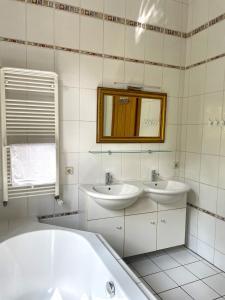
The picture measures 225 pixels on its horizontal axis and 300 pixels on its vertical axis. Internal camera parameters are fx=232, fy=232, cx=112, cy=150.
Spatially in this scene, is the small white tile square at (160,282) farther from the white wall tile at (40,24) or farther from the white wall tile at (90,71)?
the white wall tile at (40,24)

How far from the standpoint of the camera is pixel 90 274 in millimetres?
1671

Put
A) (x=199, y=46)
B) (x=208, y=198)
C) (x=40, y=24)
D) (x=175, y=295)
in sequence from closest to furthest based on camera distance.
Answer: (x=175, y=295) → (x=40, y=24) → (x=208, y=198) → (x=199, y=46)

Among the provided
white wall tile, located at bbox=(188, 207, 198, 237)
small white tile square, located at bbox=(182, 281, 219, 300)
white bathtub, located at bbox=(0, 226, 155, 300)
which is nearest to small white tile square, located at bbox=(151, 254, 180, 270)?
small white tile square, located at bbox=(182, 281, 219, 300)

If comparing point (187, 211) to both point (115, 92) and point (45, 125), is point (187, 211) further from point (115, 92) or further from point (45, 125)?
point (45, 125)

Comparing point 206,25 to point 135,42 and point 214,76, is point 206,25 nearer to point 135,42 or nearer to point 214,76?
point 214,76

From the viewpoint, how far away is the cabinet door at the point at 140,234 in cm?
238

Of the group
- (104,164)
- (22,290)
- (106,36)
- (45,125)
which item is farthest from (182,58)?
(22,290)

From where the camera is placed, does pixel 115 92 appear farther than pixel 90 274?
Yes

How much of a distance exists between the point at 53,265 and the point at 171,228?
53.7 inches

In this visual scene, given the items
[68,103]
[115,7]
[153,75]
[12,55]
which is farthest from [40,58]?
[153,75]

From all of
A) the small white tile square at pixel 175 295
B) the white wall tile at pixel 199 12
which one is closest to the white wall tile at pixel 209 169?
the small white tile square at pixel 175 295

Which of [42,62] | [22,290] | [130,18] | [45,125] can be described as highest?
[130,18]

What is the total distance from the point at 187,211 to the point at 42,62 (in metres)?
2.31

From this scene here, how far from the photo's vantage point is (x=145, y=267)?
7.93ft
